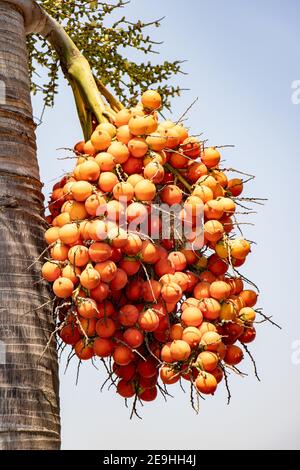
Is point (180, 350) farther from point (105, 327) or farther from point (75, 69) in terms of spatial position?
point (75, 69)

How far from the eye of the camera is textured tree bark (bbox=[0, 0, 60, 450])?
2725mm

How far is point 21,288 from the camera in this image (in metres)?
2.88

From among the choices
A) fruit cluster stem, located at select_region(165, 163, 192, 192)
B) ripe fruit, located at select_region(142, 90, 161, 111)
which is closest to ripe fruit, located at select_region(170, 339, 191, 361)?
fruit cluster stem, located at select_region(165, 163, 192, 192)

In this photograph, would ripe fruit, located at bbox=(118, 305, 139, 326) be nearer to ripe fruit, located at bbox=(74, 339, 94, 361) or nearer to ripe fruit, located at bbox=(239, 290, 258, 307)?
ripe fruit, located at bbox=(74, 339, 94, 361)

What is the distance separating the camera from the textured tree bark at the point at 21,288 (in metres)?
2.72

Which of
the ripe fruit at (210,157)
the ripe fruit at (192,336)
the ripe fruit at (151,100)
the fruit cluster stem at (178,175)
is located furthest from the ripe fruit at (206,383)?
the ripe fruit at (151,100)

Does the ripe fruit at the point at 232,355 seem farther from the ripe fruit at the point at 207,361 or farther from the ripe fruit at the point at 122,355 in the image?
the ripe fruit at the point at 122,355

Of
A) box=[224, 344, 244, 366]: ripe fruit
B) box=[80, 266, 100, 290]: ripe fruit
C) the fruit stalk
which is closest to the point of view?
box=[80, 266, 100, 290]: ripe fruit

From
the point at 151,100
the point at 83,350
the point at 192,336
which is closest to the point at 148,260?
the point at 192,336

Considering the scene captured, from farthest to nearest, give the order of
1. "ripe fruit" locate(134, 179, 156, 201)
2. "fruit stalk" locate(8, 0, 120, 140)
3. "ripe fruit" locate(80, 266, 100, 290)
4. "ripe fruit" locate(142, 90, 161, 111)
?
"fruit stalk" locate(8, 0, 120, 140) < "ripe fruit" locate(142, 90, 161, 111) < "ripe fruit" locate(134, 179, 156, 201) < "ripe fruit" locate(80, 266, 100, 290)

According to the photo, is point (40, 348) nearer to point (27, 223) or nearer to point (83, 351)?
point (83, 351)
